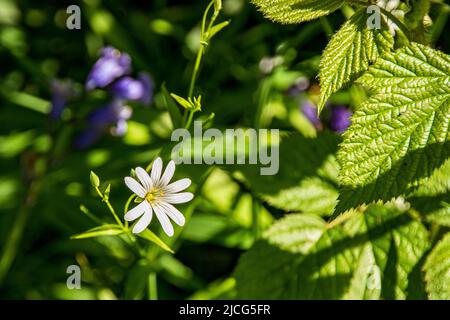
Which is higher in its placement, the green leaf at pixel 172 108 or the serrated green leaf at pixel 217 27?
the serrated green leaf at pixel 217 27

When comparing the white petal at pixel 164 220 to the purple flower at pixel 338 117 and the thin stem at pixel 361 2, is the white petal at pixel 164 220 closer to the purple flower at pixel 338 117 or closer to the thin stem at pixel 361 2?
the thin stem at pixel 361 2

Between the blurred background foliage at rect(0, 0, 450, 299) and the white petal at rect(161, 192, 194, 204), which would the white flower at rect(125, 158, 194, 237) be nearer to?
the white petal at rect(161, 192, 194, 204)

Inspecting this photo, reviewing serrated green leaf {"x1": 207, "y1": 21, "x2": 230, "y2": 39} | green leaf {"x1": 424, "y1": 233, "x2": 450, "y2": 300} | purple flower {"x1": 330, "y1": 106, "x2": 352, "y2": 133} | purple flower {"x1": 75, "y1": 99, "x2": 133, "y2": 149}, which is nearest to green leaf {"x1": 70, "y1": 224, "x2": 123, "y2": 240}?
serrated green leaf {"x1": 207, "y1": 21, "x2": 230, "y2": 39}

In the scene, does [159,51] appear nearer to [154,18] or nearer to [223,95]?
[154,18]

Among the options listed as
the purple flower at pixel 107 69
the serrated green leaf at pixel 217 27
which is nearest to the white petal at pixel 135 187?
the serrated green leaf at pixel 217 27

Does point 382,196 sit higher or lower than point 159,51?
lower

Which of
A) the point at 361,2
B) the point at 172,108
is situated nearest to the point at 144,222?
the point at 172,108
